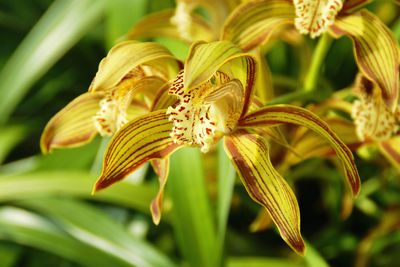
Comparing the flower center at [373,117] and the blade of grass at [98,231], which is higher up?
the flower center at [373,117]

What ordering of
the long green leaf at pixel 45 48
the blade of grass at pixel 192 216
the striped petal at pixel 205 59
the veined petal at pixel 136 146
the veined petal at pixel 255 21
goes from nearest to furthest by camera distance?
the striped petal at pixel 205 59 → the veined petal at pixel 136 146 → the veined petal at pixel 255 21 → the blade of grass at pixel 192 216 → the long green leaf at pixel 45 48

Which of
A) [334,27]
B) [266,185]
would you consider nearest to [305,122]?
[266,185]

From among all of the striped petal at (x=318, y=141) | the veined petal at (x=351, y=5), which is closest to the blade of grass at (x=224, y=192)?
the striped petal at (x=318, y=141)

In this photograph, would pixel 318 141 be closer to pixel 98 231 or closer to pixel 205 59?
pixel 205 59

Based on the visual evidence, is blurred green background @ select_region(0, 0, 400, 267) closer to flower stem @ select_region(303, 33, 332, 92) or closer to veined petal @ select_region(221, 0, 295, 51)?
flower stem @ select_region(303, 33, 332, 92)

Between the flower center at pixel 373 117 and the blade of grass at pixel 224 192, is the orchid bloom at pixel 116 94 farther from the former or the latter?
the flower center at pixel 373 117

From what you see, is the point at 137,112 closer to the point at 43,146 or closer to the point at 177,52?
the point at 43,146
